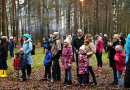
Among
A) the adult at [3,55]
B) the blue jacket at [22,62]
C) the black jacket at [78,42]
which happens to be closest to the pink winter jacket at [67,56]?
the black jacket at [78,42]

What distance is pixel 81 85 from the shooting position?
569cm

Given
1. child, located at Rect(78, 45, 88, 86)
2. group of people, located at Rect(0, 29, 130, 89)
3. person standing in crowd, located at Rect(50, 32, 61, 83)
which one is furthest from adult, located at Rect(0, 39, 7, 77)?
child, located at Rect(78, 45, 88, 86)

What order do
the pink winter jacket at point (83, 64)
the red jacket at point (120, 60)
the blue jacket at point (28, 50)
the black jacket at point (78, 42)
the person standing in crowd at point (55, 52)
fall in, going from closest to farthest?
the red jacket at point (120, 60)
the pink winter jacket at point (83, 64)
the person standing in crowd at point (55, 52)
the black jacket at point (78, 42)
the blue jacket at point (28, 50)

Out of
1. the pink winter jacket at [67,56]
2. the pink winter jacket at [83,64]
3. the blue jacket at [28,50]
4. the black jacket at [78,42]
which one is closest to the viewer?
the pink winter jacket at [83,64]

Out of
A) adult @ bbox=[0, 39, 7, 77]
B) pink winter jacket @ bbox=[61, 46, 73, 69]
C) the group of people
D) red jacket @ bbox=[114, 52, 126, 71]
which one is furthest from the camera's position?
adult @ bbox=[0, 39, 7, 77]

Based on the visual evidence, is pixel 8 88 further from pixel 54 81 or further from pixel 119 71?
pixel 119 71

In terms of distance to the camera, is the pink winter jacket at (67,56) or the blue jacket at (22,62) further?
the blue jacket at (22,62)

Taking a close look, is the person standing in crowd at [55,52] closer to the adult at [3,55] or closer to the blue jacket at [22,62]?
the blue jacket at [22,62]

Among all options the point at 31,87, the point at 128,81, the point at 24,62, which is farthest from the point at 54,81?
the point at 128,81

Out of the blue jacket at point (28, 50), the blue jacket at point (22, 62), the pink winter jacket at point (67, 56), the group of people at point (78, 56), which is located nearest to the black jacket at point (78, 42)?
the group of people at point (78, 56)

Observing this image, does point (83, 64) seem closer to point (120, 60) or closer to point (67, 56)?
point (67, 56)

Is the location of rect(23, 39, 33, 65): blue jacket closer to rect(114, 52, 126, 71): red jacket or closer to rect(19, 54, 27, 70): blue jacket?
rect(19, 54, 27, 70): blue jacket

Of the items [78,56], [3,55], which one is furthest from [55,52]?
[3,55]

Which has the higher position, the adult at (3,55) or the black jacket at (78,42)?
the black jacket at (78,42)
